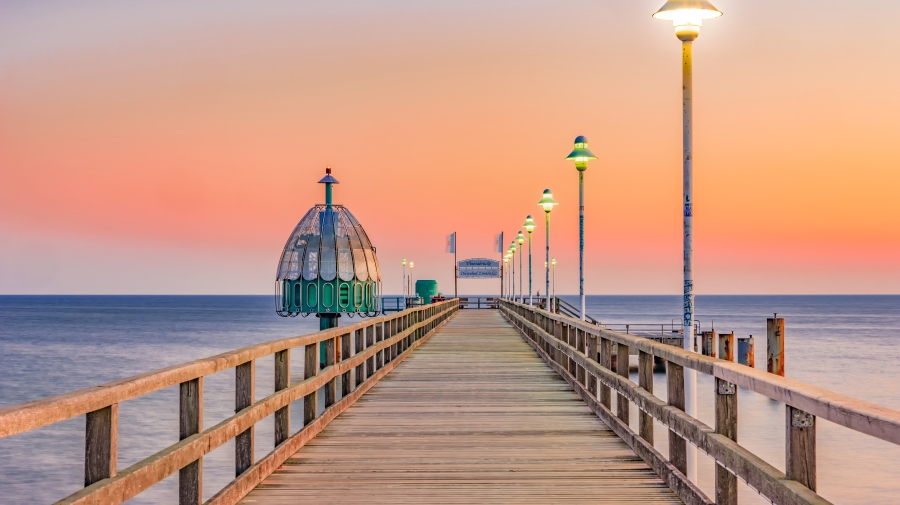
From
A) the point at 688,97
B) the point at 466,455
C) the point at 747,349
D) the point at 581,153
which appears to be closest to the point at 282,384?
the point at 466,455

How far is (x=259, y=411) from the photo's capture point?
7.77 m

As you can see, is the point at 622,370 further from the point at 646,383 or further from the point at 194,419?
the point at 194,419

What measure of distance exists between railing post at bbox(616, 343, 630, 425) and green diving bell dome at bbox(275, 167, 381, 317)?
52.7 metres

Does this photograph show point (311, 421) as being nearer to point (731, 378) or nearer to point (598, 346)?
point (598, 346)

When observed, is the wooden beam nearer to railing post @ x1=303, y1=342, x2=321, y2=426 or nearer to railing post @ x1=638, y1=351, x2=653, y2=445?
railing post @ x1=303, y1=342, x2=321, y2=426

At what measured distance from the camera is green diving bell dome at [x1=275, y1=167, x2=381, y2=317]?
63562 mm

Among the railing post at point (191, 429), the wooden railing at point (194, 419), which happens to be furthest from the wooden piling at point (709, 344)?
the railing post at point (191, 429)

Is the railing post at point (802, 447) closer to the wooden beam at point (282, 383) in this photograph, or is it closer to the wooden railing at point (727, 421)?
the wooden railing at point (727, 421)

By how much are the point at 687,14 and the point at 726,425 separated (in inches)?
214

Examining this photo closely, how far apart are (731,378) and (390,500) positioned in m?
3.05

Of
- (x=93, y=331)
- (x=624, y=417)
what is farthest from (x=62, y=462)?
(x=93, y=331)

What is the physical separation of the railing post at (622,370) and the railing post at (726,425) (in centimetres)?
388

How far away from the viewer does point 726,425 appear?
20.6 feet

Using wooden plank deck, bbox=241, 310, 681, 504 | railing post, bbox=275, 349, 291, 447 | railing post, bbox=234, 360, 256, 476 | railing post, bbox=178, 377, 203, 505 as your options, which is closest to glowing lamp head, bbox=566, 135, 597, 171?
wooden plank deck, bbox=241, 310, 681, 504
